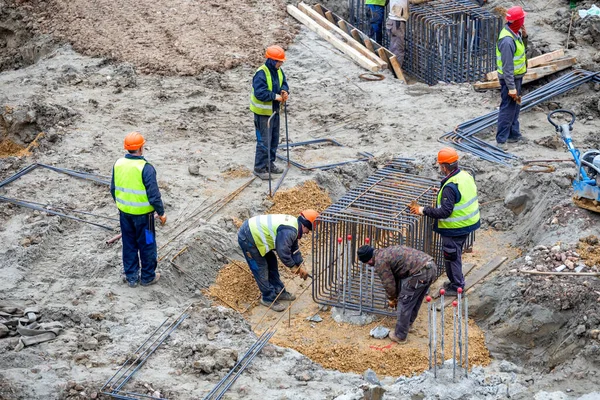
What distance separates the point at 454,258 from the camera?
36.0ft

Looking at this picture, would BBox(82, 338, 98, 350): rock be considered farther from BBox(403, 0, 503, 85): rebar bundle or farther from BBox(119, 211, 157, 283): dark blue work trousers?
BBox(403, 0, 503, 85): rebar bundle

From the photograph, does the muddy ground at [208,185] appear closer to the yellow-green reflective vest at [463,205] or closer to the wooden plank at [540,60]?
the wooden plank at [540,60]

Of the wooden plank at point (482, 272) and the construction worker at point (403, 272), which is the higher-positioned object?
the construction worker at point (403, 272)

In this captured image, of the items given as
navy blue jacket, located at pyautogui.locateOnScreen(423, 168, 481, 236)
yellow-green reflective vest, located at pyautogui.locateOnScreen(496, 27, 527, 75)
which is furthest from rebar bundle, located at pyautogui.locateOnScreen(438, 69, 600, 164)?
navy blue jacket, located at pyautogui.locateOnScreen(423, 168, 481, 236)

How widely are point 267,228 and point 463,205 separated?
223cm

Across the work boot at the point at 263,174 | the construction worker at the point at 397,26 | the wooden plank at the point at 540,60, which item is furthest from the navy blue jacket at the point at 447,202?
the construction worker at the point at 397,26

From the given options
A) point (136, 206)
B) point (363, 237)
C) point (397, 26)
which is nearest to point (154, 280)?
point (136, 206)

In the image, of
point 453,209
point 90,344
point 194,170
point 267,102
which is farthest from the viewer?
point 194,170

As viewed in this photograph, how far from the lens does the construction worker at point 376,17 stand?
18656 mm

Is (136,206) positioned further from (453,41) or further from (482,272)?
(453,41)

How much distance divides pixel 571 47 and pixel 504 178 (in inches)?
201

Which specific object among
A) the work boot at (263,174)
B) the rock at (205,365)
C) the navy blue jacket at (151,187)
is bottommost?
the work boot at (263,174)

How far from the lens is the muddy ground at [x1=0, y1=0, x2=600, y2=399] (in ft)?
31.3

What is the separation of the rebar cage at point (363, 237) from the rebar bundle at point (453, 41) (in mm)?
5670
